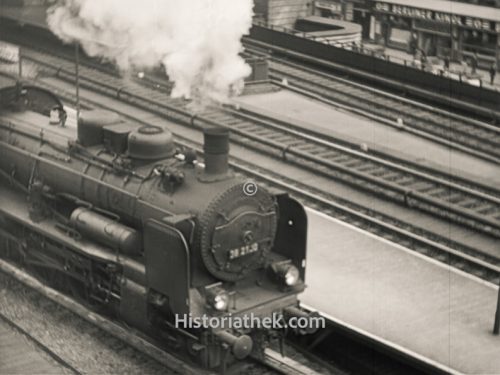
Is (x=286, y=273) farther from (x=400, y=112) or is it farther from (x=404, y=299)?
(x=400, y=112)

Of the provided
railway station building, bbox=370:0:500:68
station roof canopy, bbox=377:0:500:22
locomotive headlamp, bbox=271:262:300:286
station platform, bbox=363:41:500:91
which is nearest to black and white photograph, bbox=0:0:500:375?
locomotive headlamp, bbox=271:262:300:286

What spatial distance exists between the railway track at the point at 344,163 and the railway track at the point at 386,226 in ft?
2.20

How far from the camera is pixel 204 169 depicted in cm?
997

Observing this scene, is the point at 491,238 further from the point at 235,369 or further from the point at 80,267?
the point at 80,267

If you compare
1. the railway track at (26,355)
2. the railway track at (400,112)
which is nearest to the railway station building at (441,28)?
the railway track at (400,112)

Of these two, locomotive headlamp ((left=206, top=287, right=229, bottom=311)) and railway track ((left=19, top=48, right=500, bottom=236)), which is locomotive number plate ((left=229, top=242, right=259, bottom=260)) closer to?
locomotive headlamp ((left=206, top=287, right=229, bottom=311))

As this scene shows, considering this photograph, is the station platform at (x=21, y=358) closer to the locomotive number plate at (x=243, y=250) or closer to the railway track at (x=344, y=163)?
the locomotive number plate at (x=243, y=250)

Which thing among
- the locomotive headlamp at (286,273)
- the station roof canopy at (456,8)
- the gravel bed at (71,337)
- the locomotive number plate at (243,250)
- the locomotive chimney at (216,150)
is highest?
the locomotive chimney at (216,150)

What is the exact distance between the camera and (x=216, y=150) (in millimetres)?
9773

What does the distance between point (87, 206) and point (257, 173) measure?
5245 millimetres

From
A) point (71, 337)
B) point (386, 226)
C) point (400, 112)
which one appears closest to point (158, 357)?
point (71, 337)

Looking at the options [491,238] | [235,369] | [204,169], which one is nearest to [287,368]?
[235,369]

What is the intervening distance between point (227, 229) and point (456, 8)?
814 inches

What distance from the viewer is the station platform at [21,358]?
982cm
